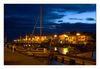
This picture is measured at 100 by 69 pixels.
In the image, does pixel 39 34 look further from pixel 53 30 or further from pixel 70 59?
pixel 70 59

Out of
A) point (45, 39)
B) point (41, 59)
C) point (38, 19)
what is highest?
point (38, 19)

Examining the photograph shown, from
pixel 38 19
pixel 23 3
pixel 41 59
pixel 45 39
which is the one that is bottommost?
pixel 41 59

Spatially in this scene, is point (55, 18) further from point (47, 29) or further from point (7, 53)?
point (7, 53)

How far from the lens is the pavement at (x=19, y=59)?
3.24m

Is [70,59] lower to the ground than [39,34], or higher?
lower

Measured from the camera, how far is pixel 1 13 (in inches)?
127

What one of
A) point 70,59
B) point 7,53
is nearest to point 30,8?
point 7,53

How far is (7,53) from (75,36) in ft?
3.19

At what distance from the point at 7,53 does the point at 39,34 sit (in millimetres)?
517

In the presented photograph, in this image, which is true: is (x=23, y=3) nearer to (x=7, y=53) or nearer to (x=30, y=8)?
(x=30, y=8)

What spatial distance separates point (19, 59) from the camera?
325 centimetres

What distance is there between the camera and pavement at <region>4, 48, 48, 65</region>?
Answer: 3.24 metres

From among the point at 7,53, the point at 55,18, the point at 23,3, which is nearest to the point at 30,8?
the point at 23,3

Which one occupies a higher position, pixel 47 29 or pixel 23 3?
pixel 23 3
